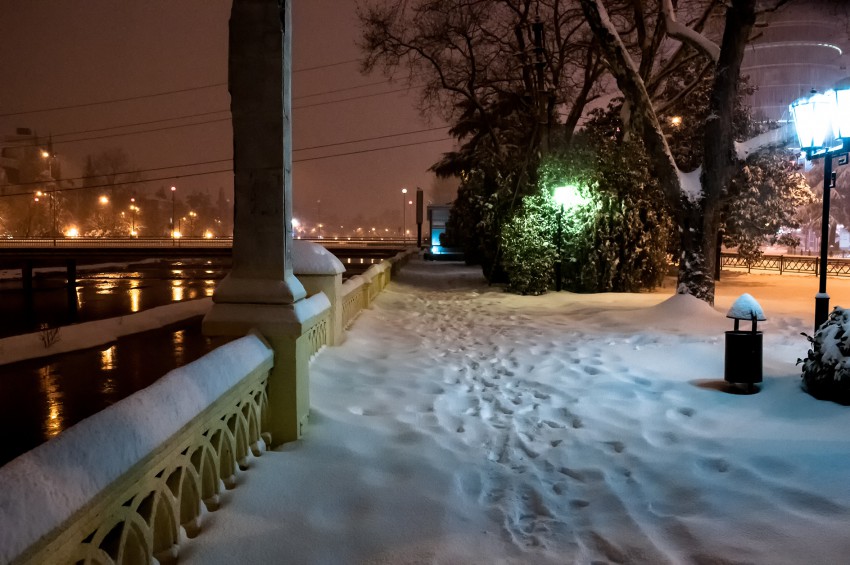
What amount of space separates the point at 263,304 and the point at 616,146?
15226 millimetres

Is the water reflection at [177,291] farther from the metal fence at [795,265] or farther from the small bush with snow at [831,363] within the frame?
the metal fence at [795,265]

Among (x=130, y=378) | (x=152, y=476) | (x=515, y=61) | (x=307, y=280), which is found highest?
(x=515, y=61)

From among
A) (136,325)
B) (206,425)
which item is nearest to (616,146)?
(136,325)

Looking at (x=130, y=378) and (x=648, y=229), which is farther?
(x=648, y=229)

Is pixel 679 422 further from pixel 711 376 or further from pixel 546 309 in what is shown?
pixel 546 309

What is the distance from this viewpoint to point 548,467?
188 inches

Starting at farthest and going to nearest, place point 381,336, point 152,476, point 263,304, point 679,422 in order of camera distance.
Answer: point 381,336 → point 679,422 → point 263,304 → point 152,476

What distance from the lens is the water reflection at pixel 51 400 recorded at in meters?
5.96

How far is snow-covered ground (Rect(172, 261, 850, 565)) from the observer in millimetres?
3391

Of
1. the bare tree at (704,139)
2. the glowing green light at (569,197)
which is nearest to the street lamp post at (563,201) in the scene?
the glowing green light at (569,197)

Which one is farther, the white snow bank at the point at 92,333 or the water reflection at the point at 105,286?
the water reflection at the point at 105,286

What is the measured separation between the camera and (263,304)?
463 cm

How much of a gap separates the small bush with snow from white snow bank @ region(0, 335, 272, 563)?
5.31m

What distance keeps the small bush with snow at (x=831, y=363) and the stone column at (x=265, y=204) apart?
479 cm
